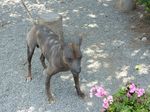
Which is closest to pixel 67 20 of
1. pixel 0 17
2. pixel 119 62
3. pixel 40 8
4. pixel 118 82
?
pixel 40 8

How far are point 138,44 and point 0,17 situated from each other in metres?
3.78

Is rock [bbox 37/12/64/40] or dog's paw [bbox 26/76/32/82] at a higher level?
rock [bbox 37/12/64/40]

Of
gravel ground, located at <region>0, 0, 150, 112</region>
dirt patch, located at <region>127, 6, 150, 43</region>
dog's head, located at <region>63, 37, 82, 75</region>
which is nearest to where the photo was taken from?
dog's head, located at <region>63, 37, 82, 75</region>

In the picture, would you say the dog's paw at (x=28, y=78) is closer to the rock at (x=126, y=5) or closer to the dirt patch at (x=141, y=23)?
the dirt patch at (x=141, y=23)

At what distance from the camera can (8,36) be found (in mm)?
8469

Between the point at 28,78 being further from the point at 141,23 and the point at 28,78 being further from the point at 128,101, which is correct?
the point at 141,23

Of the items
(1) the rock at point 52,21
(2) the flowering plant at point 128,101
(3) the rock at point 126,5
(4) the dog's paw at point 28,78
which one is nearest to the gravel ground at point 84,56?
(4) the dog's paw at point 28,78

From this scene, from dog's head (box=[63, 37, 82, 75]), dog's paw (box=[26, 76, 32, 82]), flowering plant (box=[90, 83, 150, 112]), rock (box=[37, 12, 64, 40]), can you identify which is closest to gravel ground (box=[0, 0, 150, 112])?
dog's paw (box=[26, 76, 32, 82])

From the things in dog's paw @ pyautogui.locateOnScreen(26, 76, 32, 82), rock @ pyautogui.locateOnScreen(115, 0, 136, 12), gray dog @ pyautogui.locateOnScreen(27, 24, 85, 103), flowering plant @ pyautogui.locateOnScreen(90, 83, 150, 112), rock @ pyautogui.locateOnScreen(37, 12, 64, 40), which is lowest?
rock @ pyautogui.locateOnScreen(115, 0, 136, 12)

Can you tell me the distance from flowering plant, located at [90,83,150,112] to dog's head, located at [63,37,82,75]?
106cm

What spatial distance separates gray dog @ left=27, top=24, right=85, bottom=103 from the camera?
5336 millimetres

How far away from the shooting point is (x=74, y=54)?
531 cm

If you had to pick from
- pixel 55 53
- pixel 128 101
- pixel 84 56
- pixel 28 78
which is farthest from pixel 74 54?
pixel 84 56

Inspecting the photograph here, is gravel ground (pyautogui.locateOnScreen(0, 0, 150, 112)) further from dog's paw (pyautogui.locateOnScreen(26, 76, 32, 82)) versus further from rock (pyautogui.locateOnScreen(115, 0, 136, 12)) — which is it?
rock (pyautogui.locateOnScreen(115, 0, 136, 12))
